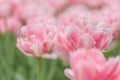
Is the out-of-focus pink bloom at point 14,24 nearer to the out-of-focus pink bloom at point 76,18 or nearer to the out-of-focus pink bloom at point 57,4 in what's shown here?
the out-of-focus pink bloom at point 76,18

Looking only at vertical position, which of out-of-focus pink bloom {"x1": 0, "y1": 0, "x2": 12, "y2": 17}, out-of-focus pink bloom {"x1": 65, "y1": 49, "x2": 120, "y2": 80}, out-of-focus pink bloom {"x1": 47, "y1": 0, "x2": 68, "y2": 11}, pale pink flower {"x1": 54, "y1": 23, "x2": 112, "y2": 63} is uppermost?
out-of-focus pink bloom {"x1": 47, "y1": 0, "x2": 68, "y2": 11}

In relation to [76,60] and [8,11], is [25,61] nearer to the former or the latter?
[8,11]

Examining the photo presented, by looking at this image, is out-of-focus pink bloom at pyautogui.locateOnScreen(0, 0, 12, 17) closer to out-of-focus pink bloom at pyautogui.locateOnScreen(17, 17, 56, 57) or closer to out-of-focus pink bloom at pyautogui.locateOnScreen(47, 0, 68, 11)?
out-of-focus pink bloom at pyautogui.locateOnScreen(47, 0, 68, 11)

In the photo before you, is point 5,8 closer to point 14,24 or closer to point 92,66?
point 14,24

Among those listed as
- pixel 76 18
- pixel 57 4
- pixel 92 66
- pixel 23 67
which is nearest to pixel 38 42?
pixel 76 18

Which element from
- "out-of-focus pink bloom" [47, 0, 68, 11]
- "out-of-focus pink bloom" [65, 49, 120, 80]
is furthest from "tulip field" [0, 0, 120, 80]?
"out-of-focus pink bloom" [47, 0, 68, 11]
